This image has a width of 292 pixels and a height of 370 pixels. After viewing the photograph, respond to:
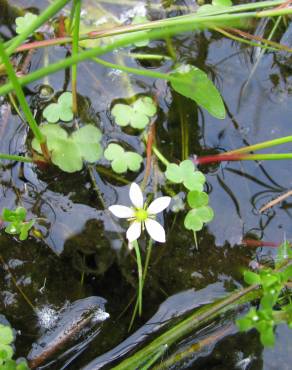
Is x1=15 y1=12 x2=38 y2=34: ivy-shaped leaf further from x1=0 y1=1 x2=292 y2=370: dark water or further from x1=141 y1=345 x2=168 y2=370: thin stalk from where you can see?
x1=141 y1=345 x2=168 y2=370: thin stalk

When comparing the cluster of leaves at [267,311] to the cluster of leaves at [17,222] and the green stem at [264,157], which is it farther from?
the cluster of leaves at [17,222]

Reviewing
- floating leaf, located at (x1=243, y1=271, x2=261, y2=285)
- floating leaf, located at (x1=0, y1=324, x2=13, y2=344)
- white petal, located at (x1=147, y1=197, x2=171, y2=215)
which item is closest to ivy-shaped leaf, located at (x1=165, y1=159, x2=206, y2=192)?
white petal, located at (x1=147, y1=197, x2=171, y2=215)

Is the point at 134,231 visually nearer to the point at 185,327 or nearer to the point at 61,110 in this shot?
the point at 185,327

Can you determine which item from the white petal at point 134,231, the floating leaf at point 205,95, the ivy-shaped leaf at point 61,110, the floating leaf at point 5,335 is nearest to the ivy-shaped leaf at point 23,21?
the ivy-shaped leaf at point 61,110

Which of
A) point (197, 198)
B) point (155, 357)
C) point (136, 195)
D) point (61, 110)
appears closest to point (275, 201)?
point (197, 198)

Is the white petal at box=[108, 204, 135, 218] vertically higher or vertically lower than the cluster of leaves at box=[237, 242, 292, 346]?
higher

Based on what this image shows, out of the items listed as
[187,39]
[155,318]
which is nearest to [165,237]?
[155,318]

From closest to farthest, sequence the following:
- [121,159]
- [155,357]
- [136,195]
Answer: [155,357] → [136,195] → [121,159]
